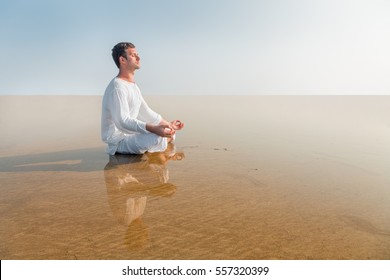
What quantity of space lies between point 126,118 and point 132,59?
1.11m

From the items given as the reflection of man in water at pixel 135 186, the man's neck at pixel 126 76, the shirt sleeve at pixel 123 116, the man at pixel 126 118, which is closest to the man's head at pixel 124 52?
the man at pixel 126 118

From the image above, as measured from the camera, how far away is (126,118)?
5.06 metres

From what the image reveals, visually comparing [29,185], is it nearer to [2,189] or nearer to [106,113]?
[2,189]

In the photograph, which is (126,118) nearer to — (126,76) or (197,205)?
(126,76)

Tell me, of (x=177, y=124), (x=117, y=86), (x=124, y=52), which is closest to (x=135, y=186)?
(x=117, y=86)

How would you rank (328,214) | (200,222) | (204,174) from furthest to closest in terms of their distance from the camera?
(204,174) → (328,214) → (200,222)

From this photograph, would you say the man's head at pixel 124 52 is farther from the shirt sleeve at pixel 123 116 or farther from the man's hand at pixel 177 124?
the man's hand at pixel 177 124

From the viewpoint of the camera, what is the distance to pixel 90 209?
3.07 m

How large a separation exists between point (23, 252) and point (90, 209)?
2.75ft

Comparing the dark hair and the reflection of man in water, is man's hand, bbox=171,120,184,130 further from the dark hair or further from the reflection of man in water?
the dark hair

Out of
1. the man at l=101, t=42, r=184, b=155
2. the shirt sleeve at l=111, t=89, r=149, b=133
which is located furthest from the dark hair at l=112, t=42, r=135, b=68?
the shirt sleeve at l=111, t=89, r=149, b=133

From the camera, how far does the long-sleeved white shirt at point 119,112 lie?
16.5 feet

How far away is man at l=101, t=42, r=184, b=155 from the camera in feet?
16.6
